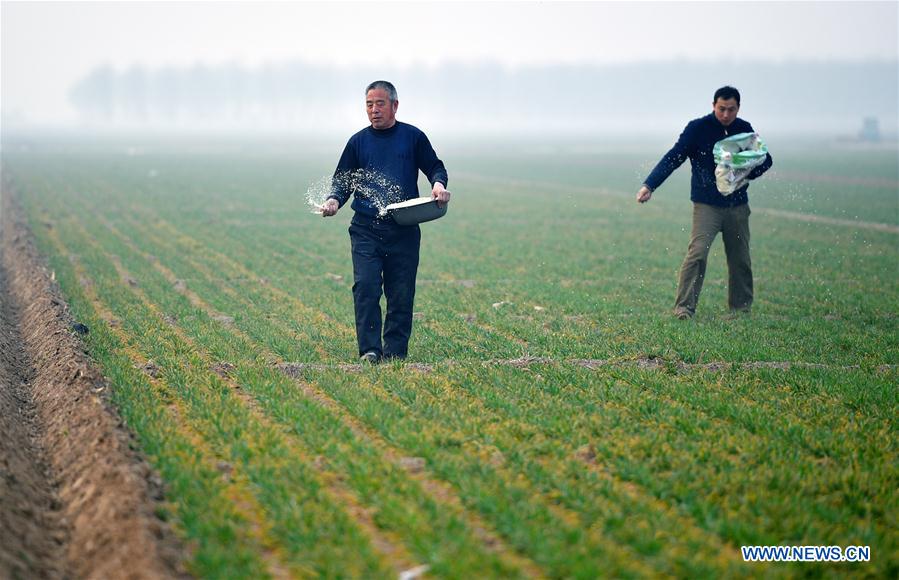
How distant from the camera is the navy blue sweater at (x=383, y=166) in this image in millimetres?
8414

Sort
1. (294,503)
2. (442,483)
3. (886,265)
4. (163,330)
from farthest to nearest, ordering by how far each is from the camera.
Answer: (886,265) → (163,330) → (442,483) → (294,503)

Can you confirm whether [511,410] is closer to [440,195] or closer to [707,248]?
[440,195]

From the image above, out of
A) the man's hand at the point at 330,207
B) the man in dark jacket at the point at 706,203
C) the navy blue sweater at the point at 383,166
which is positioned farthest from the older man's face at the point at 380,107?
the man in dark jacket at the point at 706,203

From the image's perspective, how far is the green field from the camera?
4.73 metres

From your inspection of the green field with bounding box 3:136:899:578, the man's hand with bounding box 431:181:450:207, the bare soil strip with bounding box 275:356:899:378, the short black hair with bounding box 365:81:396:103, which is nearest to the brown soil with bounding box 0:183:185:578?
the green field with bounding box 3:136:899:578

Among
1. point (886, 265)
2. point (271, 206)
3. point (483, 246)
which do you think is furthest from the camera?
point (271, 206)

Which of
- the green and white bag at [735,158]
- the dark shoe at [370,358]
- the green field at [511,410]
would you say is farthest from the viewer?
the green and white bag at [735,158]

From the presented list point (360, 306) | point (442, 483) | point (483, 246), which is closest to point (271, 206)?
point (483, 246)

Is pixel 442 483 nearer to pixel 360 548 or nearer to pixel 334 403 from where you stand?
pixel 360 548

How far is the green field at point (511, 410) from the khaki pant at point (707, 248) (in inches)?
13.0

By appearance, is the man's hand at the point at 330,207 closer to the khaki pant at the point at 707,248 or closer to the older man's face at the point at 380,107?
the older man's face at the point at 380,107

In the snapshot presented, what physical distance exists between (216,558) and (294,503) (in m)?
0.66

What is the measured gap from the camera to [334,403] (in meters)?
7.14

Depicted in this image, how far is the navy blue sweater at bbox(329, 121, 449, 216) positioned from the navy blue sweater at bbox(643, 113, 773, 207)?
2.95 m
